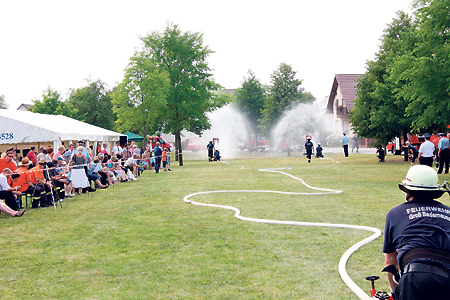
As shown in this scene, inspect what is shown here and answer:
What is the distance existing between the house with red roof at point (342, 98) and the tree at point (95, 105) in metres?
34.0

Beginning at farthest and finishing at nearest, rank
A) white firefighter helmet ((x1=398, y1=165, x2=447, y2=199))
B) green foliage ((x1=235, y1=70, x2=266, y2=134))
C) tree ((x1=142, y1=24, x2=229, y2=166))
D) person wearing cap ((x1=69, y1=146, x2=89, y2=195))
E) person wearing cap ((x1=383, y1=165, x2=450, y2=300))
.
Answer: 1. green foliage ((x1=235, y1=70, x2=266, y2=134))
2. tree ((x1=142, y1=24, x2=229, y2=166))
3. person wearing cap ((x1=69, y1=146, x2=89, y2=195))
4. white firefighter helmet ((x1=398, y1=165, x2=447, y2=199))
5. person wearing cap ((x1=383, y1=165, x2=450, y2=300))

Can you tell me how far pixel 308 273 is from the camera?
5.91 m

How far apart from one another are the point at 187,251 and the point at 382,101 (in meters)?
28.7

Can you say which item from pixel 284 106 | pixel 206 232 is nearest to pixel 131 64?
pixel 284 106

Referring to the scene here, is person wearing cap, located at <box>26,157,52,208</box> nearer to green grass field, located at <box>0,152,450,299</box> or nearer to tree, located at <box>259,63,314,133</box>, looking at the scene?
green grass field, located at <box>0,152,450,299</box>

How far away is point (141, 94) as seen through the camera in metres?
39.7

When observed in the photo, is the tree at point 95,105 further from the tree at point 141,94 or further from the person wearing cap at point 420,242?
the person wearing cap at point 420,242

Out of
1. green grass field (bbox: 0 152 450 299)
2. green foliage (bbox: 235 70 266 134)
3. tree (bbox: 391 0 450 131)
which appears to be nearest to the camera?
green grass field (bbox: 0 152 450 299)

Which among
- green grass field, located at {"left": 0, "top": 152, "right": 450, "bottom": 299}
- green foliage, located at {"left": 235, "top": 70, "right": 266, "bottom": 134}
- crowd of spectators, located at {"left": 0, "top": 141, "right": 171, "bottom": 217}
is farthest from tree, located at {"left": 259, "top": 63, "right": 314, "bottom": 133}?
green grass field, located at {"left": 0, "top": 152, "right": 450, "bottom": 299}

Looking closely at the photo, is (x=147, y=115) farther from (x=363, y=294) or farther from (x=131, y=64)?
(x=363, y=294)

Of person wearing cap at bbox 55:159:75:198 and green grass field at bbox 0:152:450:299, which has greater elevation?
person wearing cap at bbox 55:159:75:198

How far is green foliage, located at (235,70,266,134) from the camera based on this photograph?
72.1m

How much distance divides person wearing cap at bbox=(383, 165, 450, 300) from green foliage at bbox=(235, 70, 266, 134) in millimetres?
68689

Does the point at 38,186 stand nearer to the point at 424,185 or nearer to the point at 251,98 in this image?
the point at 424,185
